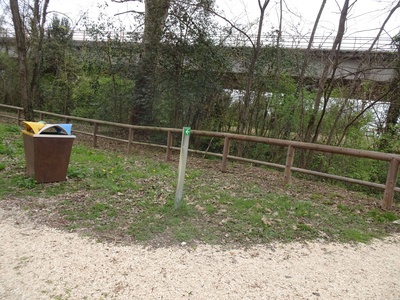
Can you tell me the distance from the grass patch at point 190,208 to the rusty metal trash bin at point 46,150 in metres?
0.19

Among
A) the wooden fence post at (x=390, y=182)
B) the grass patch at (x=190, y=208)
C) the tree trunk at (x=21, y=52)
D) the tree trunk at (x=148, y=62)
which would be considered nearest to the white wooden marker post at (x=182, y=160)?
the grass patch at (x=190, y=208)

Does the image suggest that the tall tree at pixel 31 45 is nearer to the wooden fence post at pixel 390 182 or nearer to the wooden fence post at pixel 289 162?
the wooden fence post at pixel 289 162

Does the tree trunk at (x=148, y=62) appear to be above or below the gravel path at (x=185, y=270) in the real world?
above

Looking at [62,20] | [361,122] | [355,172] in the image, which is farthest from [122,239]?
[62,20]

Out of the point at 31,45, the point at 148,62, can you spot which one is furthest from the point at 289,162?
the point at 31,45

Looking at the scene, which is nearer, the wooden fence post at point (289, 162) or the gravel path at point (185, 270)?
the gravel path at point (185, 270)

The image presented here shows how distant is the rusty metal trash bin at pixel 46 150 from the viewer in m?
4.87

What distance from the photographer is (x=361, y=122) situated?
35.8 feet

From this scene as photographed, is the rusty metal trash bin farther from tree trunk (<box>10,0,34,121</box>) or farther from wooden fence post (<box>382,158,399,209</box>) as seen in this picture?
tree trunk (<box>10,0,34,121</box>)

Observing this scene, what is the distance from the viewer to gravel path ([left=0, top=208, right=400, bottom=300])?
8.02 ft

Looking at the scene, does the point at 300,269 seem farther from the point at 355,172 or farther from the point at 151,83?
the point at 151,83

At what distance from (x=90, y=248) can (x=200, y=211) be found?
1.68m

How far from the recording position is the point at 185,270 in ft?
A: 9.15

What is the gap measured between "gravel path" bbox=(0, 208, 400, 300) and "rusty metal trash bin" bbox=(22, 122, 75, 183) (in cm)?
163
